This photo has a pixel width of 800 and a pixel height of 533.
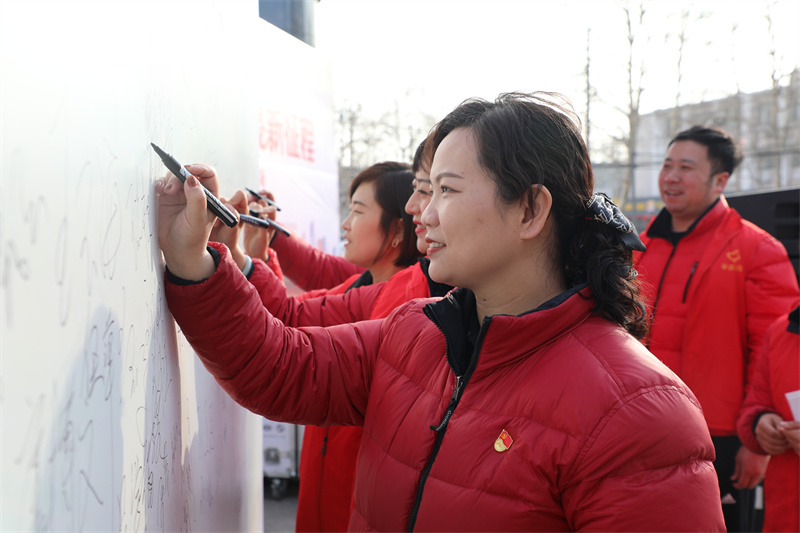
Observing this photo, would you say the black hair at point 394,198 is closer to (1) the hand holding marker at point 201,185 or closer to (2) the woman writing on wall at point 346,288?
(2) the woman writing on wall at point 346,288

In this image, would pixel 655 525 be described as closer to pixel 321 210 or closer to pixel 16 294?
pixel 16 294

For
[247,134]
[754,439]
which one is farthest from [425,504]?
[754,439]

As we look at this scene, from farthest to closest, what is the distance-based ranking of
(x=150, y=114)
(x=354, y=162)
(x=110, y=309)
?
(x=354, y=162) → (x=150, y=114) → (x=110, y=309)

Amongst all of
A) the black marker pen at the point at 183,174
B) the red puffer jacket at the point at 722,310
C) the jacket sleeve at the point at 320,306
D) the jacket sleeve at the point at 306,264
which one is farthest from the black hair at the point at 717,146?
the black marker pen at the point at 183,174

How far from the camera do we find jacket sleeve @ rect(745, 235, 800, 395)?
3.16 m

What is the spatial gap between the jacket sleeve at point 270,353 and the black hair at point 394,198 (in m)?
1.03

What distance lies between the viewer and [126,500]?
1097 mm

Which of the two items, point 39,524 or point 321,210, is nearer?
point 39,524

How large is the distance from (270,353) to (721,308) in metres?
2.48

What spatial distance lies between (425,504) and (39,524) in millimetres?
689

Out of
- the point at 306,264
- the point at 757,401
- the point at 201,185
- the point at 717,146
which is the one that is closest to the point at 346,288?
the point at 306,264

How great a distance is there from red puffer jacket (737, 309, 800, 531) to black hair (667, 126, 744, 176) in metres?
1.19

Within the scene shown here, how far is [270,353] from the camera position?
5.03 feet

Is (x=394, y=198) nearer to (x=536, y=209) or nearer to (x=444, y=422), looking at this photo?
(x=536, y=209)
